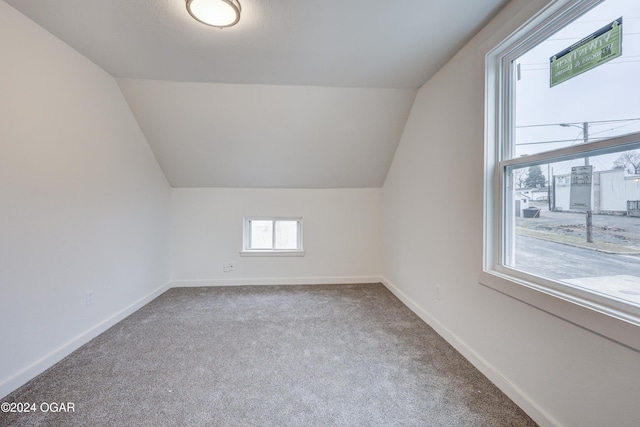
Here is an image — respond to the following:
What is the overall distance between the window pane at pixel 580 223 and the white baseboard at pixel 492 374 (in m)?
0.67

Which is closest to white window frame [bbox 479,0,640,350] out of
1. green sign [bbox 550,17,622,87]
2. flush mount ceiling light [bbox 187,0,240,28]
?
green sign [bbox 550,17,622,87]

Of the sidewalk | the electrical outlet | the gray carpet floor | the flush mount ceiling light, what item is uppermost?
the flush mount ceiling light

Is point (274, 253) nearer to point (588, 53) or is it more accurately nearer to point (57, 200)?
point (57, 200)

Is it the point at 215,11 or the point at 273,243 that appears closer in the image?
the point at 215,11

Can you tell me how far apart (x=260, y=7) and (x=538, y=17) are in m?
1.51

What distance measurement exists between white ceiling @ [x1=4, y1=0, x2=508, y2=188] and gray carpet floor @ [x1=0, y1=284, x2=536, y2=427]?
1777 millimetres

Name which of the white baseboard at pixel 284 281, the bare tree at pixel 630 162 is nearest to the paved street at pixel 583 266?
the bare tree at pixel 630 162

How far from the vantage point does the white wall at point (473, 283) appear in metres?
1.09

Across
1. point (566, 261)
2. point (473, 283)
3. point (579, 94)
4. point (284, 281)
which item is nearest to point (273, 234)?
point (284, 281)

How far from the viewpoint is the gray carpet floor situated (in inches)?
53.6

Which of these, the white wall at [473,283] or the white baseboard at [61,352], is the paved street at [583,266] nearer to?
the white wall at [473,283]

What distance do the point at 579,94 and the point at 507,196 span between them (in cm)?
61

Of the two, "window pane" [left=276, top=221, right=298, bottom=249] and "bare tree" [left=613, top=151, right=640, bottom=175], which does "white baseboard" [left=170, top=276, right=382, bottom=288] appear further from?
"bare tree" [left=613, top=151, right=640, bottom=175]

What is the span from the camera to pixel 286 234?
3727mm
